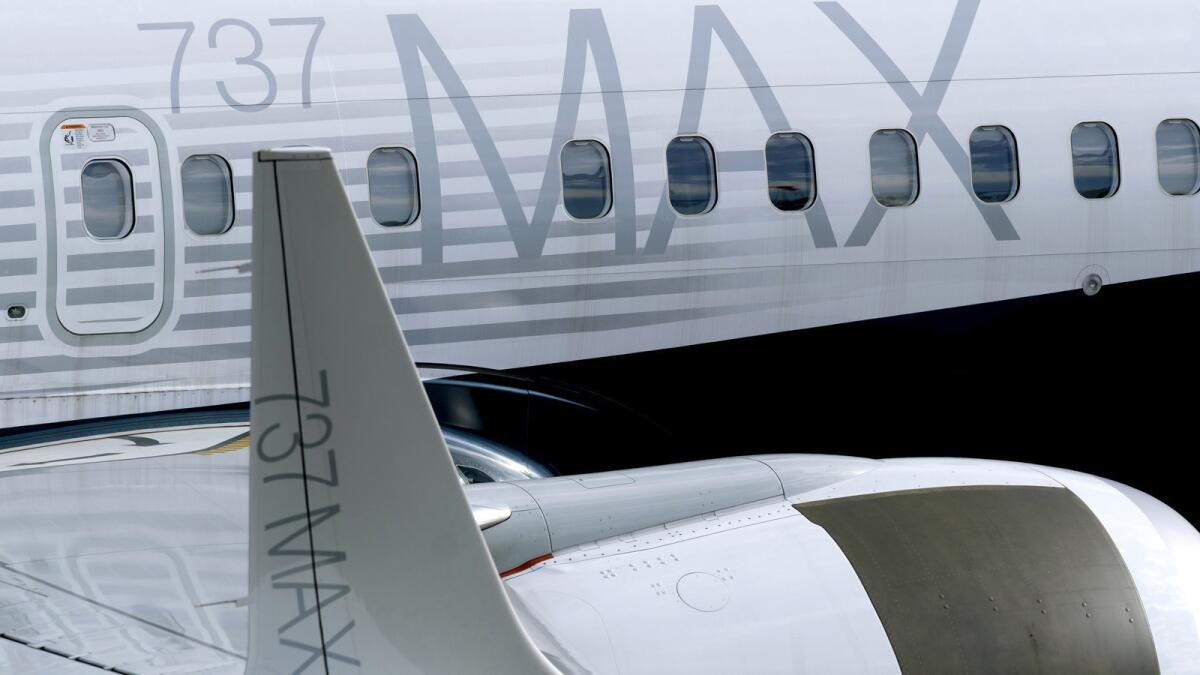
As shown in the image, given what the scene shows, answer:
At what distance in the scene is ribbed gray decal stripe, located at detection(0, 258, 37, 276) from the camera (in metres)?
5.24

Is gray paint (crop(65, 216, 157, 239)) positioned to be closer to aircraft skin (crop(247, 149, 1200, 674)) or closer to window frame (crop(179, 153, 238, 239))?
window frame (crop(179, 153, 238, 239))

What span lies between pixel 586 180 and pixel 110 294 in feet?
Answer: 7.41

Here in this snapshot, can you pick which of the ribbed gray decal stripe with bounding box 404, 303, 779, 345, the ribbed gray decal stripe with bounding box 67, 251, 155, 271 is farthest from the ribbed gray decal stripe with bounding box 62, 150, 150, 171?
the ribbed gray decal stripe with bounding box 404, 303, 779, 345

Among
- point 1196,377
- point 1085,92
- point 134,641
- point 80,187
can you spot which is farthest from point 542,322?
point 1196,377

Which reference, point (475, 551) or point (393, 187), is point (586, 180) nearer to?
point (393, 187)

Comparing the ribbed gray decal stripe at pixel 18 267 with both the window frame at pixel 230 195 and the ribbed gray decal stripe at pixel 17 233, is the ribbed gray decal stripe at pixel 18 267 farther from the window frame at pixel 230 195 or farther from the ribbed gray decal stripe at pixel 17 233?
the window frame at pixel 230 195

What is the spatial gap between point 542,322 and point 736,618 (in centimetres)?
259

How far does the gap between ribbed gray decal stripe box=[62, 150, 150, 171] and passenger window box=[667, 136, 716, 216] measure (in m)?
2.46

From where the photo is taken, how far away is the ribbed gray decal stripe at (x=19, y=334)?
5250mm

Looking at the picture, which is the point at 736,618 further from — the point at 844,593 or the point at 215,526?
the point at 215,526

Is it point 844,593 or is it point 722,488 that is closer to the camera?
point 844,593

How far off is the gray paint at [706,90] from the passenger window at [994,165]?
2.82 ft

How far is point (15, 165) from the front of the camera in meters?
5.29

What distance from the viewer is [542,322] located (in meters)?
5.74
